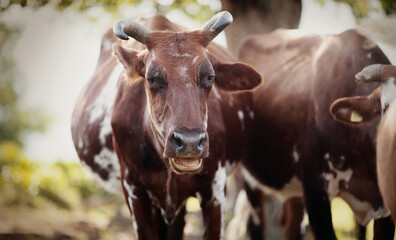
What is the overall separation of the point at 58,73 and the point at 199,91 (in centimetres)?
1150

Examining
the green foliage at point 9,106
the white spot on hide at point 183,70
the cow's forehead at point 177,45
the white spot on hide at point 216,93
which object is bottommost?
the green foliage at point 9,106

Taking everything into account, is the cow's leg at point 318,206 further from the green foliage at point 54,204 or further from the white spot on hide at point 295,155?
the green foliage at point 54,204

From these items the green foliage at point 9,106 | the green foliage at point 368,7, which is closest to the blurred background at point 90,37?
the green foliage at point 368,7

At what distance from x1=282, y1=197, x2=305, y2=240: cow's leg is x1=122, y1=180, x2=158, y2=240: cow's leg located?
2.35 m

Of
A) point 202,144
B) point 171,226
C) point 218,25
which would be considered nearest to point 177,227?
point 171,226

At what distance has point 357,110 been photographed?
16.5ft

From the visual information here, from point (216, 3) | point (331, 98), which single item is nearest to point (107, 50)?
point (216, 3)

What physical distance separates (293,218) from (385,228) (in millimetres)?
1496

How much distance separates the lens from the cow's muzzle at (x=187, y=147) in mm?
4102

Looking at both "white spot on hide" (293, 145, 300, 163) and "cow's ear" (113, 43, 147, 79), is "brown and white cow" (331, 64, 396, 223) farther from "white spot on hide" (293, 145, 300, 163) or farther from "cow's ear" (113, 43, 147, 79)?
"cow's ear" (113, 43, 147, 79)

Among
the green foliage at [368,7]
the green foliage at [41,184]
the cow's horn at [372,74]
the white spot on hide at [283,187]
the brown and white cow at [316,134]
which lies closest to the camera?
the cow's horn at [372,74]

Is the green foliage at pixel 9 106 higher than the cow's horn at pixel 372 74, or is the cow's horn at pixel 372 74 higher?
the cow's horn at pixel 372 74

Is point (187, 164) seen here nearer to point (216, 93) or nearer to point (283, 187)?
point (216, 93)

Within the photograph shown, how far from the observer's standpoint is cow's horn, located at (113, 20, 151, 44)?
4512 mm
